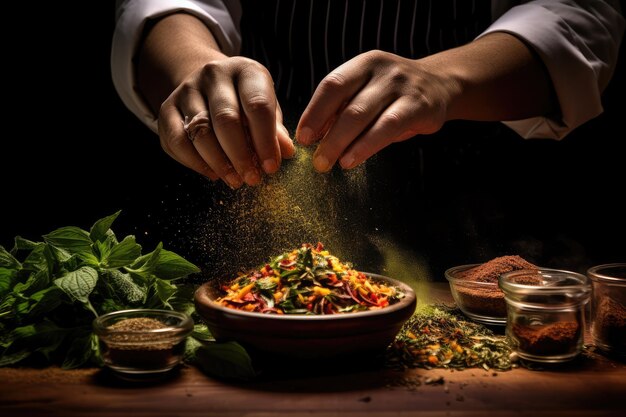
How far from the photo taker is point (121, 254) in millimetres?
1643

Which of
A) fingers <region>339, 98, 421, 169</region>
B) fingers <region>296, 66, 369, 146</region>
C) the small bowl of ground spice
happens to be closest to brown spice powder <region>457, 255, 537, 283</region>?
the small bowl of ground spice

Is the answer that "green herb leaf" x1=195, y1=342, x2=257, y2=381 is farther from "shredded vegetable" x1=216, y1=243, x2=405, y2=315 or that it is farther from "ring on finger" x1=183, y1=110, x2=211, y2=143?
"ring on finger" x1=183, y1=110, x2=211, y2=143

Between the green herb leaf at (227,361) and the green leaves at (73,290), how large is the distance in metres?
0.25

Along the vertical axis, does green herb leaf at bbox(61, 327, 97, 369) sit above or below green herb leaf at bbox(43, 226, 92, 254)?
below

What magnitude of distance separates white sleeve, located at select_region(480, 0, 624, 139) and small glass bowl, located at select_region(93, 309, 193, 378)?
1.51 meters

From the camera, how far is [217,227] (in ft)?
6.48

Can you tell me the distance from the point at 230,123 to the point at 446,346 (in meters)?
0.76

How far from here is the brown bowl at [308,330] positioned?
1377 mm

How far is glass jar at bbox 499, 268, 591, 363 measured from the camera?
1.51 metres

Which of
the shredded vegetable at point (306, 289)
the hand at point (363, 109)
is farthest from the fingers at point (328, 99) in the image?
the shredded vegetable at point (306, 289)

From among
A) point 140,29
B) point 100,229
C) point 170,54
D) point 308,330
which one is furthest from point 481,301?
point 140,29

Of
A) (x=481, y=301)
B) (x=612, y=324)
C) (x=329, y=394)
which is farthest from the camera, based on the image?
(x=481, y=301)

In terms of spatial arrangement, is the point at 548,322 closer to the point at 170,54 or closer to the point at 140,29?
the point at 170,54

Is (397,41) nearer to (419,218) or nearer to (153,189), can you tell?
(419,218)
